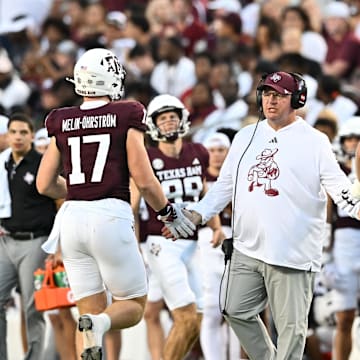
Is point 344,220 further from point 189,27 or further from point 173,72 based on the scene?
point 189,27

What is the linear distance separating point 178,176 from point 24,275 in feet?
4.90

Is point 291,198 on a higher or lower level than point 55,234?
higher

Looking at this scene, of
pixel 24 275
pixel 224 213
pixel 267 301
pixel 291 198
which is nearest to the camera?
pixel 291 198

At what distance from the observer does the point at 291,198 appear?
835 centimetres

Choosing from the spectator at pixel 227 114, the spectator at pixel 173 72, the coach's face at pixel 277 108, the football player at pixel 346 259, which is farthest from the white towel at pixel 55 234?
the spectator at pixel 173 72

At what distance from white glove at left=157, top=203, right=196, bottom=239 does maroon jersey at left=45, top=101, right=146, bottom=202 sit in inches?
14.5

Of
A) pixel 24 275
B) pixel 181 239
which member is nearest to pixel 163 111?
pixel 181 239

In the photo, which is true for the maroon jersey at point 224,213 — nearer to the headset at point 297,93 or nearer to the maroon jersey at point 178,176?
the maroon jersey at point 178,176

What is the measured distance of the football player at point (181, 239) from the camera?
33.0ft

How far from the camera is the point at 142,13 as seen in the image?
16.5 meters

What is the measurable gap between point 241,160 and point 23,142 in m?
2.54

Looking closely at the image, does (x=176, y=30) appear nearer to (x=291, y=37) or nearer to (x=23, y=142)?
(x=291, y=37)

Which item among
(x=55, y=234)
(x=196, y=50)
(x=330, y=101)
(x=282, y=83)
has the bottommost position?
(x=55, y=234)

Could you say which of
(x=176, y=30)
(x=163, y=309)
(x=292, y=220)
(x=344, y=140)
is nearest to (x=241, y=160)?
(x=292, y=220)
